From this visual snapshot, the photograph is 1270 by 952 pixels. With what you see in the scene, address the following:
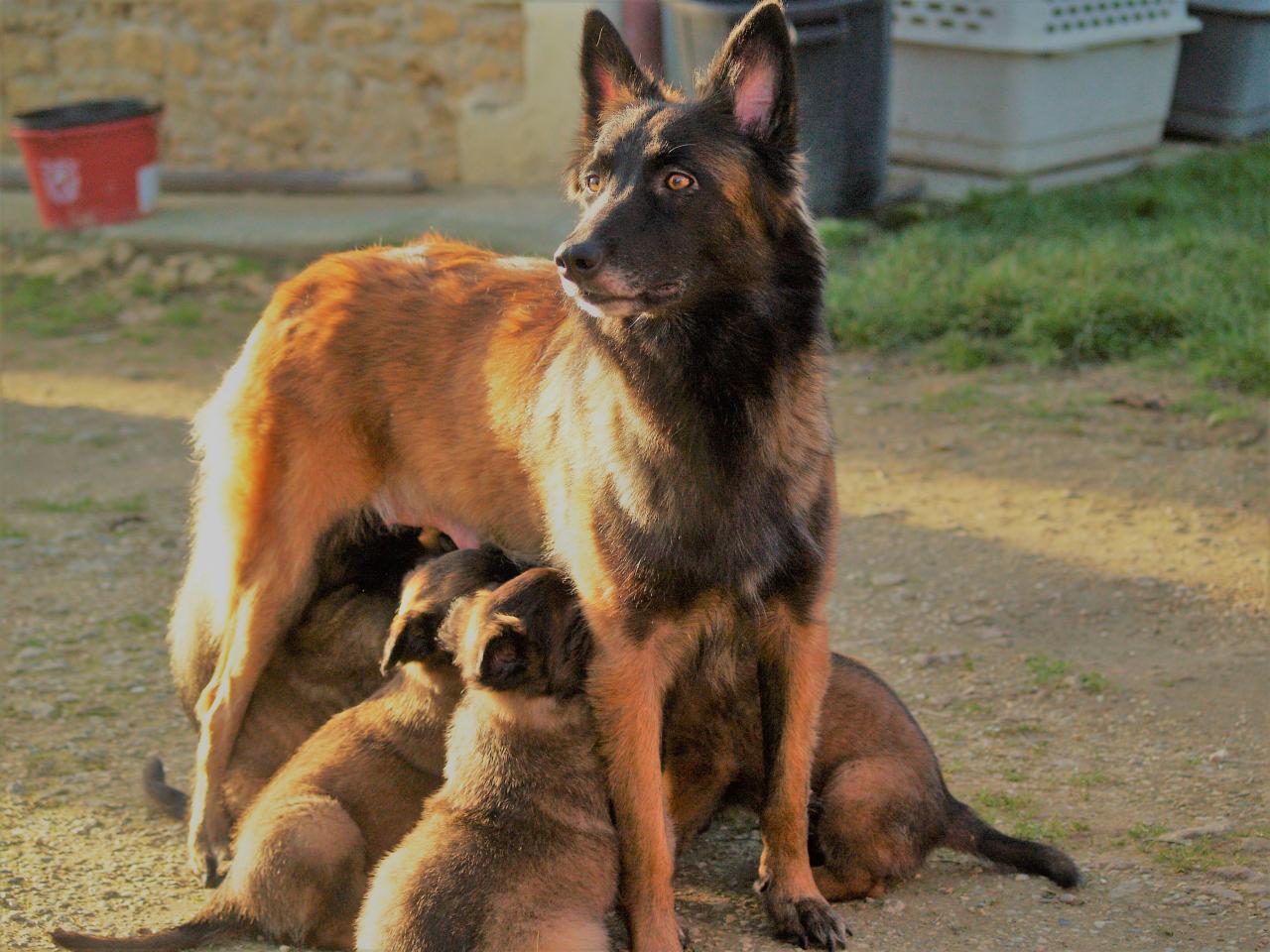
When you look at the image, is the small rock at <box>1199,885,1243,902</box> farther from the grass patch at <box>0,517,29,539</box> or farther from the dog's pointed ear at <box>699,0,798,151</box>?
the grass patch at <box>0,517,29,539</box>

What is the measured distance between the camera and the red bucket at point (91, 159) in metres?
9.67

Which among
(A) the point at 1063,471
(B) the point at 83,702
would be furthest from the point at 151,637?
(A) the point at 1063,471

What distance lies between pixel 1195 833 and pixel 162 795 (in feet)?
9.64

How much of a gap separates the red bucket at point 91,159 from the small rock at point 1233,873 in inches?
324

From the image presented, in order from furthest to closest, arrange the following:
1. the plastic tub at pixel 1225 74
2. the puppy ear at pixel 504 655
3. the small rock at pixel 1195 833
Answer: the plastic tub at pixel 1225 74
the small rock at pixel 1195 833
the puppy ear at pixel 504 655

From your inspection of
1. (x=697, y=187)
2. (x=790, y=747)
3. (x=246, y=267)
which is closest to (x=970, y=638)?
(x=790, y=747)

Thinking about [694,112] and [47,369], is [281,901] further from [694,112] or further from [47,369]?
[47,369]

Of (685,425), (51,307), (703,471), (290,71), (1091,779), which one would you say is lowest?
(1091,779)

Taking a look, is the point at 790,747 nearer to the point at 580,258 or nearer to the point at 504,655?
the point at 504,655

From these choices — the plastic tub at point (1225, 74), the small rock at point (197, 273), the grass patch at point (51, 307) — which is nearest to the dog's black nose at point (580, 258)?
the grass patch at point (51, 307)

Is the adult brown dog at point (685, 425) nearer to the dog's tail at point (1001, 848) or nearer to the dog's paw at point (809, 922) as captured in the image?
the dog's paw at point (809, 922)

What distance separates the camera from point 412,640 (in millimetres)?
3883

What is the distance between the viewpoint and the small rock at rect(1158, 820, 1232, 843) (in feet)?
13.1

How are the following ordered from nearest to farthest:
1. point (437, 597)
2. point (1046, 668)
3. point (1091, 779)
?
1. point (437, 597)
2. point (1091, 779)
3. point (1046, 668)
